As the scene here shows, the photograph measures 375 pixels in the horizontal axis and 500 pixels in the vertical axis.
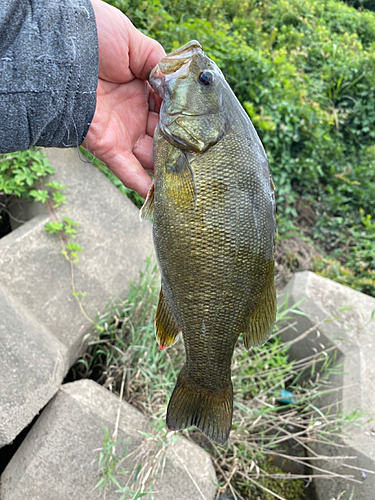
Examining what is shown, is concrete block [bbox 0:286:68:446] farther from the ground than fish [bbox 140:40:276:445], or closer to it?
closer to it

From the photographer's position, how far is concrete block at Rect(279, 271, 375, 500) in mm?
2580

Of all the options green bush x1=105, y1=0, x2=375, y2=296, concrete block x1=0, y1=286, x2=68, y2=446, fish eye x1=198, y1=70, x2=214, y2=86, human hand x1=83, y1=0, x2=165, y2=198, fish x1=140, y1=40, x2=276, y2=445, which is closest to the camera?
fish x1=140, y1=40, x2=276, y2=445

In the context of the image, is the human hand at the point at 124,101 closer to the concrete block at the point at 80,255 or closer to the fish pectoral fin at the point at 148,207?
the fish pectoral fin at the point at 148,207

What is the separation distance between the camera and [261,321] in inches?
60.9

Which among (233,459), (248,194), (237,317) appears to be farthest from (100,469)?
(248,194)

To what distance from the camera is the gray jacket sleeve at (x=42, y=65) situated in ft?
4.68

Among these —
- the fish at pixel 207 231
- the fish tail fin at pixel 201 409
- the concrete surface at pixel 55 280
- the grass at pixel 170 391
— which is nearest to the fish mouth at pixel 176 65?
the fish at pixel 207 231

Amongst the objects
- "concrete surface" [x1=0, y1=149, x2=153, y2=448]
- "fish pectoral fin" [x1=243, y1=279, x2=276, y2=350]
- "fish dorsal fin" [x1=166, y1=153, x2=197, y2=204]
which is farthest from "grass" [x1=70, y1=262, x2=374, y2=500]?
"fish dorsal fin" [x1=166, y1=153, x2=197, y2=204]

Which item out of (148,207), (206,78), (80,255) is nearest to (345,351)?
(80,255)

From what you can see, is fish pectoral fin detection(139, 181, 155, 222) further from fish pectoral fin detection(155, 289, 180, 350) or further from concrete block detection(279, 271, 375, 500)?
concrete block detection(279, 271, 375, 500)

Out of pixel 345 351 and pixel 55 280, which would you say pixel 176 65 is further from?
pixel 345 351

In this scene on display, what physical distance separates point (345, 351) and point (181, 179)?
2.42m

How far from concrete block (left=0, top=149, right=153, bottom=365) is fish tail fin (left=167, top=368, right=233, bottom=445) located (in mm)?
1222

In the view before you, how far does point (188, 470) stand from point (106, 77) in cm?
226
